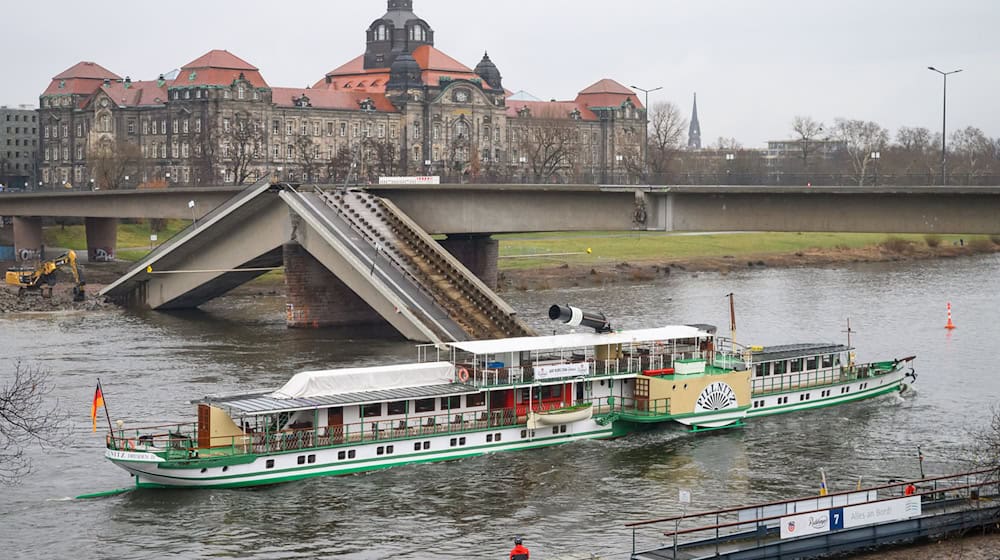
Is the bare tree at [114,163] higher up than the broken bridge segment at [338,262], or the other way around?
the bare tree at [114,163]

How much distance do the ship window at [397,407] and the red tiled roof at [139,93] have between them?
145656 millimetres

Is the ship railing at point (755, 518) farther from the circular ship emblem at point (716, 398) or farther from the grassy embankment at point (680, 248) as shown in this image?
the grassy embankment at point (680, 248)

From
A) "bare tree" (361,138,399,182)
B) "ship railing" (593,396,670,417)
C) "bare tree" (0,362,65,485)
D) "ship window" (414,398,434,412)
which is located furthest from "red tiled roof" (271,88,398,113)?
"ship window" (414,398,434,412)

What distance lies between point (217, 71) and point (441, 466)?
137937 millimetres

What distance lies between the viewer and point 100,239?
111 meters

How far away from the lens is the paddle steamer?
138 ft

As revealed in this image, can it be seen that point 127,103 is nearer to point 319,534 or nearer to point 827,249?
point 827,249

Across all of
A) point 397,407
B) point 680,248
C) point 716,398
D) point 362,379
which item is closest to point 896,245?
point 680,248

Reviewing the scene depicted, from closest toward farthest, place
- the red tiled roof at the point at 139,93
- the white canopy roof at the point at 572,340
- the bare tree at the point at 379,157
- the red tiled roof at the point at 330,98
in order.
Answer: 1. the white canopy roof at the point at 572,340
2. the bare tree at the point at 379,157
3. the red tiled roof at the point at 330,98
4. the red tiled roof at the point at 139,93

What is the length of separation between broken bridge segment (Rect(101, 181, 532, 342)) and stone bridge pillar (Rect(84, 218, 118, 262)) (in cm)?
2495

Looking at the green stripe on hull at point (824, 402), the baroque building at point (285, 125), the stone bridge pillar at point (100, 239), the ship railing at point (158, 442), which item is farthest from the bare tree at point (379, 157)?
the ship railing at point (158, 442)

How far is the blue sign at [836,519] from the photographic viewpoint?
34.3 meters

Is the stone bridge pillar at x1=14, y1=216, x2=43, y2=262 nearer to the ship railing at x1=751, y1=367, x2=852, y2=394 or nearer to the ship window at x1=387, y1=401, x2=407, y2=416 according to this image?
the ship window at x1=387, y1=401, x2=407, y2=416

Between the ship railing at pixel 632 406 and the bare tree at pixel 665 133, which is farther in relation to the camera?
the bare tree at pixel 665 133
